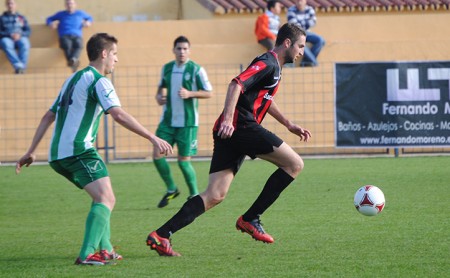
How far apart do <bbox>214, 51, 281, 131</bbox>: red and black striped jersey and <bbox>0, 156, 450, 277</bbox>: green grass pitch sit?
107 cm

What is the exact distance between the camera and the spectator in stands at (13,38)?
2045 cm

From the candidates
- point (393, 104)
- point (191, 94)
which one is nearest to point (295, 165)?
point (191, 94)

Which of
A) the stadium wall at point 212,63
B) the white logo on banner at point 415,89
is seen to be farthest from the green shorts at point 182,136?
the stadium wall at point 212,63

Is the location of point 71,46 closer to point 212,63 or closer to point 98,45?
point 212,63

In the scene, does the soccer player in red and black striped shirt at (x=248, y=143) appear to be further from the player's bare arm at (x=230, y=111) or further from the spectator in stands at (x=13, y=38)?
the spectator in stands at (x=13, y=38)

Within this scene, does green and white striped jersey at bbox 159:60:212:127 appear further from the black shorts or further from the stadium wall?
the stadium wall

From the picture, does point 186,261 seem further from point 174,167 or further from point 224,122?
point 174,167

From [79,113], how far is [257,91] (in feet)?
5.06

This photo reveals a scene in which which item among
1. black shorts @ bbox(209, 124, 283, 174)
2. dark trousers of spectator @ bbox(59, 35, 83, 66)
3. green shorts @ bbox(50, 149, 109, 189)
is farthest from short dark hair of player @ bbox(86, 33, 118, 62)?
dark trousers of spectator @ bbox(59, 35, 83, 66)

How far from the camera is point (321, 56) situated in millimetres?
21094

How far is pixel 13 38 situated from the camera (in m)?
20.6

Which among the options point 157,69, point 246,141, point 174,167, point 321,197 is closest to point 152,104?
point 157,69

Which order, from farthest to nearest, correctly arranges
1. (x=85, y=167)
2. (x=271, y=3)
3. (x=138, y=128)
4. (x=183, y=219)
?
(x=271, y=3)
(x=183, y=219)
(x=85, y=167)
(x=138, y=128)

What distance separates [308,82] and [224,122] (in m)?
12.2
